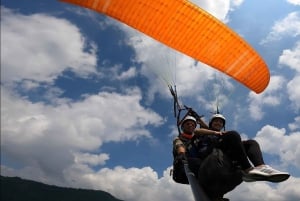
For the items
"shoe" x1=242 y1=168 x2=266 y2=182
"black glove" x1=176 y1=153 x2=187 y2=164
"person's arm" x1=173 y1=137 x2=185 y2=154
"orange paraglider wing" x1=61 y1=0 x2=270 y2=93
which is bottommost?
"shoe" x1=242 y1=168 x2=266 y2=182

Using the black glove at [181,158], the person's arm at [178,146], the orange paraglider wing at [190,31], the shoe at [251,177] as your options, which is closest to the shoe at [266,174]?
the shoe at [251,177]

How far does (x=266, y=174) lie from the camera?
18.2ft

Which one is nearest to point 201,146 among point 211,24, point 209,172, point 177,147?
point 177,147

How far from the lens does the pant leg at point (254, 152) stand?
19.7ft

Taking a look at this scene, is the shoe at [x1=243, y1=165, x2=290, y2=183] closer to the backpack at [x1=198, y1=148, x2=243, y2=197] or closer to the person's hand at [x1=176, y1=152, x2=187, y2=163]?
the backpack at [x1=198, y1=148, x2=243, y2=197]

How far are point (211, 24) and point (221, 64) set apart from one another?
5.46ft

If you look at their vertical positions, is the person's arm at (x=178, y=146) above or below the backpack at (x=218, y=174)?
above

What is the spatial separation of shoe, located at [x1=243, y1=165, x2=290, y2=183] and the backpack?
248 mm

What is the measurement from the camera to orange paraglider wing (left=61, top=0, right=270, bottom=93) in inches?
414

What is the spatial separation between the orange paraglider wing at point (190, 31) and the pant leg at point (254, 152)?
5.30 m

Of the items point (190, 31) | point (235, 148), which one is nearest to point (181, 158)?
point (235, 148)

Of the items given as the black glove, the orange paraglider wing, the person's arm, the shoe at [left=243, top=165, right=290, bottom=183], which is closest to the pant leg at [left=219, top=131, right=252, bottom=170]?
the shoe at [left=243, top=165, right=290, bottom=183]

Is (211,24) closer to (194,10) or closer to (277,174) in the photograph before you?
(194,10)

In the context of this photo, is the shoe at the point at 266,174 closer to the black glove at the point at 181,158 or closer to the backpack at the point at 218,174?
the backpack at the point at 218,174
